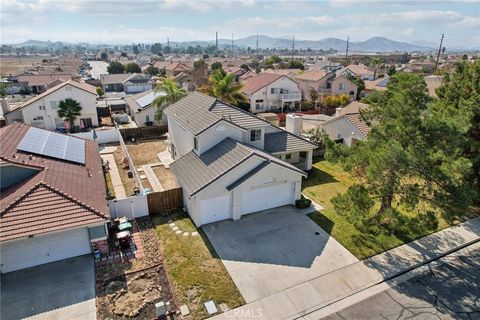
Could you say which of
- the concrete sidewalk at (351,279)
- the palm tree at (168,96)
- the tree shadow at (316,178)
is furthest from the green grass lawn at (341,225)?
the palm tree at (168,96)

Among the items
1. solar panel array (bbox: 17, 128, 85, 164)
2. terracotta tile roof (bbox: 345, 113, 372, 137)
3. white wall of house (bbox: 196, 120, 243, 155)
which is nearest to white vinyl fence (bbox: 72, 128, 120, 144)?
solar panel array (bbox: 17, 128, 85, 164)

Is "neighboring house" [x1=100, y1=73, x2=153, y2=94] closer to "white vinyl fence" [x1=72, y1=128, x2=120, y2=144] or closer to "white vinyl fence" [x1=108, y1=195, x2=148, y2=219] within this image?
"white vinyl fence" [x1=72, y1=128, x2=120, y2=144]

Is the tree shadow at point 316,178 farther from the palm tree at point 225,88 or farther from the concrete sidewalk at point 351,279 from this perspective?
the palm tree at point 225,88

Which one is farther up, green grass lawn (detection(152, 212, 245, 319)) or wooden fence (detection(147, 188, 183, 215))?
wooden fence (detection(147, 188, 183, 215))

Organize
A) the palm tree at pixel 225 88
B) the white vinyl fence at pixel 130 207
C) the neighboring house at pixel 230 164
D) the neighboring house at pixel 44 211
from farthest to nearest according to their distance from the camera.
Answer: the palm tree at pixel 225 88 < the white vinyl fence at pixel 130 207 < the neighboring house at pixel 230 164 < the neighboring house at pixel 44 211

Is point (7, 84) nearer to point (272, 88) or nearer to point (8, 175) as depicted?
point (272, 88)

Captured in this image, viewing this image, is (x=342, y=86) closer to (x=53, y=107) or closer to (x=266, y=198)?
(x=266, y=198)

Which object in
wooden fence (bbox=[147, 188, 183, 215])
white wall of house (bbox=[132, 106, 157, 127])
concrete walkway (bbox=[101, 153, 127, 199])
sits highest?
white wall of house (bbox=[132, 106, 157, 127])
